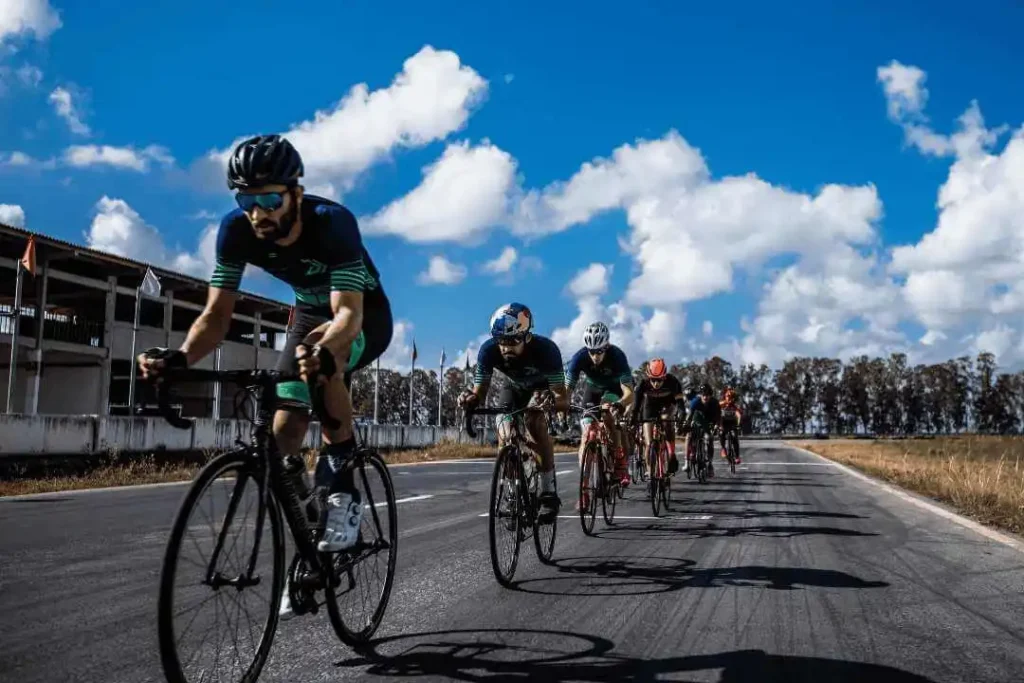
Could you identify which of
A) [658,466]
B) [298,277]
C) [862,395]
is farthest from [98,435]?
[862,395]

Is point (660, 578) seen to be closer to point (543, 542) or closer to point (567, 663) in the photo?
point (543, 542)

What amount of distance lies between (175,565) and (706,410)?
1398 centimetres

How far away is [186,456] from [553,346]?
57.3 ft

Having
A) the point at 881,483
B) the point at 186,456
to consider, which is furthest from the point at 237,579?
the point at 186,456

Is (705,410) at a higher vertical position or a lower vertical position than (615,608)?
higher

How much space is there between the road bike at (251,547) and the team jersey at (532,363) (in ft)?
9.88

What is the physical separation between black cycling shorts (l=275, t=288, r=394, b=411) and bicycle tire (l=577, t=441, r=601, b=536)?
4.13 metres

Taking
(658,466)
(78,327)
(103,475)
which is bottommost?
(103,475)

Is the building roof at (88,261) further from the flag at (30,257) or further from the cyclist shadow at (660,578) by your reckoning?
the cyclist shadow at (660,578)

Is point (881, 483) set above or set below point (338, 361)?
below

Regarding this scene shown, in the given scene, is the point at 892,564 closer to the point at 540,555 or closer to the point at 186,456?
the point at 540,555

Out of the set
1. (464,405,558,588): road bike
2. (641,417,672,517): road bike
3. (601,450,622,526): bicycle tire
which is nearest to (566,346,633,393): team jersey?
(641,417,672,517): road bike

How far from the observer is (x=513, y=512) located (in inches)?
240

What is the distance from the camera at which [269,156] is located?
3508 millimetres
